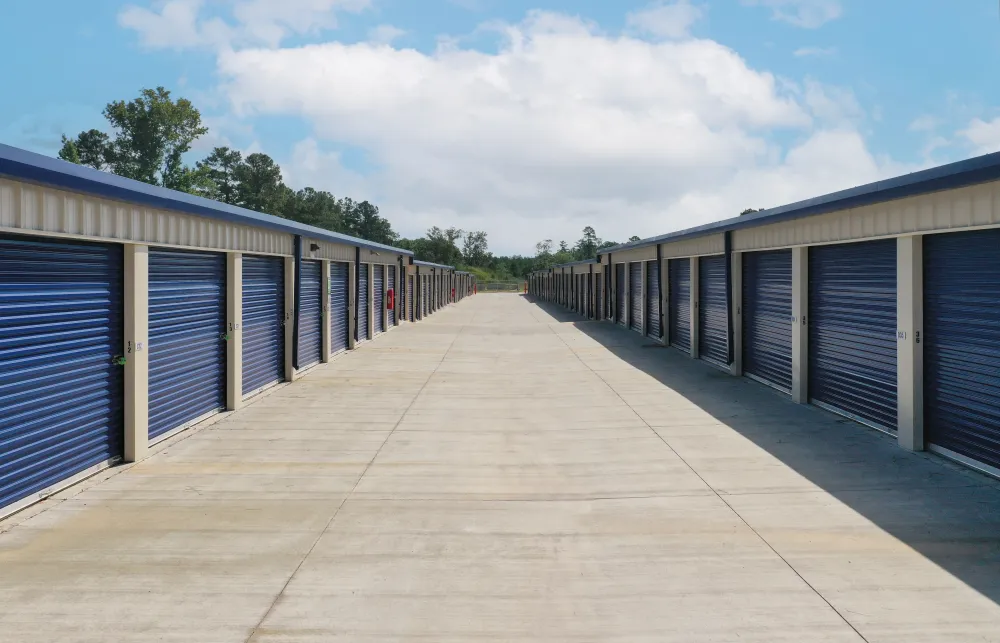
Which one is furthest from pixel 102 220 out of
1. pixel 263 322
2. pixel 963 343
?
pixel 963 343

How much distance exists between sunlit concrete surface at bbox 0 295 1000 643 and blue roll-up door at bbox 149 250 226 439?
1.65ft

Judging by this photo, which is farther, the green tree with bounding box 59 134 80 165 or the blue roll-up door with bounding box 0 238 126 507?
the green tree with bounding box 59 134 80 165

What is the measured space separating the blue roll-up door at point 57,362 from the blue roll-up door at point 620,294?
21690 millimetres

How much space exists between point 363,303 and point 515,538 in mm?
17419

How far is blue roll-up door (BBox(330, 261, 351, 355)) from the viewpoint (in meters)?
17.9

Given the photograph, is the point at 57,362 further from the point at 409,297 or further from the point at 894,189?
the point at 409,297

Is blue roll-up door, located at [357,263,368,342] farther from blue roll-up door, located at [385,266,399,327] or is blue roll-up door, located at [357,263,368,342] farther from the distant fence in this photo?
the distant fence

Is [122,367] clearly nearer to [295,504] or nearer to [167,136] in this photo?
[295,504]

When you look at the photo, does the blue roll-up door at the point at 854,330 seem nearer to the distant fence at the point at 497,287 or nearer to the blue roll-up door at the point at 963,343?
the blue roll-up door at the point at 963,343

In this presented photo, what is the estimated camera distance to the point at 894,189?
8.09m

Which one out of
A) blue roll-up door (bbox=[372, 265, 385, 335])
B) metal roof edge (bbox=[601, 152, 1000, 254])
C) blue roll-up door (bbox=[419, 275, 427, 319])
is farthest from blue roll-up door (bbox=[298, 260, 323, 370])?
blue roll-up door (bbox=[419, 275, 427, 319])

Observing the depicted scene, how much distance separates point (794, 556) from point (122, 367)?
7.49 metres

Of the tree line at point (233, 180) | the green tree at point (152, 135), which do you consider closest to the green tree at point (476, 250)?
the tree line at point (233, 180)

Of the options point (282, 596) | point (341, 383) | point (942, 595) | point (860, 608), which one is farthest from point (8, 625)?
point (341, 383)
